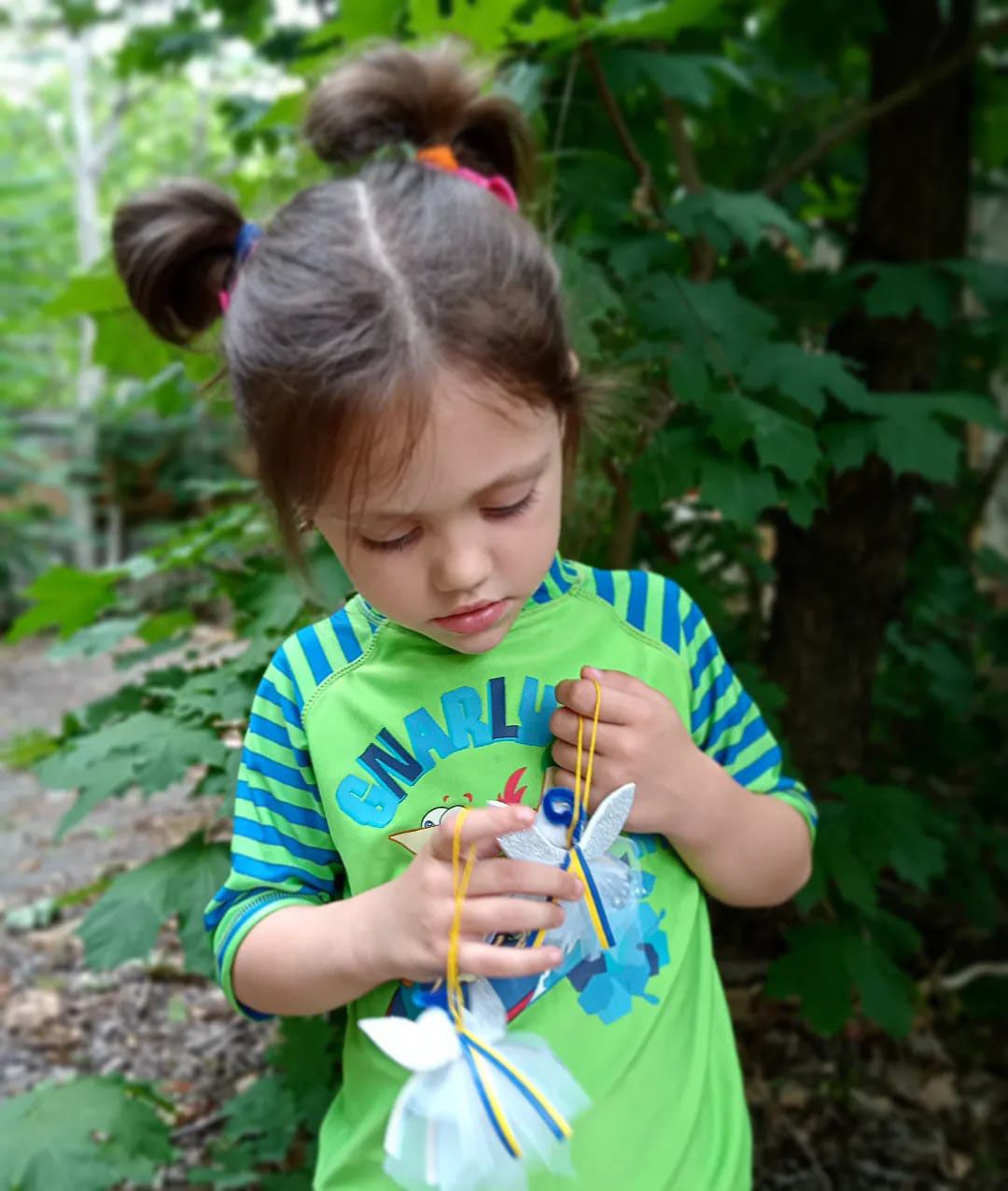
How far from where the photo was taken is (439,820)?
0.90m

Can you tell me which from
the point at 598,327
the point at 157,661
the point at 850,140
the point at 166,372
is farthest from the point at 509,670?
the point at 157,661

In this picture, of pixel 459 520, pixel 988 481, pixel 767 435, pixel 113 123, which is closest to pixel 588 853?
pixel 459 520

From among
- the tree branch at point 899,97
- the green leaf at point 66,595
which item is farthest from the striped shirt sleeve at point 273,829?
the tree branch at point 899,97

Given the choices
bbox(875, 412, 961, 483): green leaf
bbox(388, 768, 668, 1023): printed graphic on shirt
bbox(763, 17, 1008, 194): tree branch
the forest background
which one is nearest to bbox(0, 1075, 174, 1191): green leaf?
the forest background

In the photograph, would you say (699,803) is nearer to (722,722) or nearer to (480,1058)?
(722,722)

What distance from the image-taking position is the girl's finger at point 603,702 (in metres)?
0.88

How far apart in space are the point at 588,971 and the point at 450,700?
0.87 feet

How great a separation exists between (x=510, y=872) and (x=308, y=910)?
0.72 ft

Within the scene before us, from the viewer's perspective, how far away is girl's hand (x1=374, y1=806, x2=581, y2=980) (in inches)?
28.9

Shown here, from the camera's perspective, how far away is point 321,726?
0.92 meters

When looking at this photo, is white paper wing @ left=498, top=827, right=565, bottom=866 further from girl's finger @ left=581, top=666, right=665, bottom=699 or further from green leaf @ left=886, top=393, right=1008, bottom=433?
green leaf @ left=886, top=393, right=1008, bottom=433

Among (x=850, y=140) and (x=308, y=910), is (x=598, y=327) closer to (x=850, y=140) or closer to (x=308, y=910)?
(x=308, y=910)

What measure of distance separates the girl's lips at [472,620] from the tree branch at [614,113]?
0.98 metres

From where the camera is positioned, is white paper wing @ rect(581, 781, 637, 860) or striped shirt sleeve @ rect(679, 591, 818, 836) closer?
white paper wing @ rect(581, 781, 637, 860)
